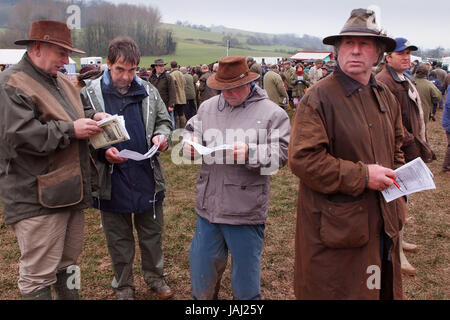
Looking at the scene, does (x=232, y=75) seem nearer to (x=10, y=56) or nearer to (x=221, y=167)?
(x=221, y=167)

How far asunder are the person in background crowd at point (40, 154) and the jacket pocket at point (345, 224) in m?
1.68

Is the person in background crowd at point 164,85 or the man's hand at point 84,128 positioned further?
the person in background crowd at point 164,85

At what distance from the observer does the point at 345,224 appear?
2.07 meters

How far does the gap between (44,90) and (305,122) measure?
1.73 meters

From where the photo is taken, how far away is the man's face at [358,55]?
7.15 ft

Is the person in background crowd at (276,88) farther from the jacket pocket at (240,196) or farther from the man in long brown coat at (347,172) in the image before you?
the man in long brown coat at (347,172)

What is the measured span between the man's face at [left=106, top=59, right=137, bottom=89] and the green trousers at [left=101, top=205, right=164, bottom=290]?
111 cm

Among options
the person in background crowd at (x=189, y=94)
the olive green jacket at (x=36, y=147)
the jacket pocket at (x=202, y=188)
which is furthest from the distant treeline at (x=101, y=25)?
the jacket pocket at (x=202, y=188)

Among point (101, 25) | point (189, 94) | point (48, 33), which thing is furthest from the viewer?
point (101, 25)

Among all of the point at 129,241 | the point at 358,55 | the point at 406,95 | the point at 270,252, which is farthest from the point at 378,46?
the point at 270,252

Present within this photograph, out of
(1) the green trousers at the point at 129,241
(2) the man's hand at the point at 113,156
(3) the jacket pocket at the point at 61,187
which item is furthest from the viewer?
(1) the green trousers at the point at 129,241

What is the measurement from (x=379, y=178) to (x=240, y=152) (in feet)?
2.78

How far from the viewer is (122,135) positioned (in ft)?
9.10

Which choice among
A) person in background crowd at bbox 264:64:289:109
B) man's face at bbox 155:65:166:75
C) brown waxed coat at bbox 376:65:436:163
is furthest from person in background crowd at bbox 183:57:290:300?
person in background crowd at bbox 264:64:289:109
